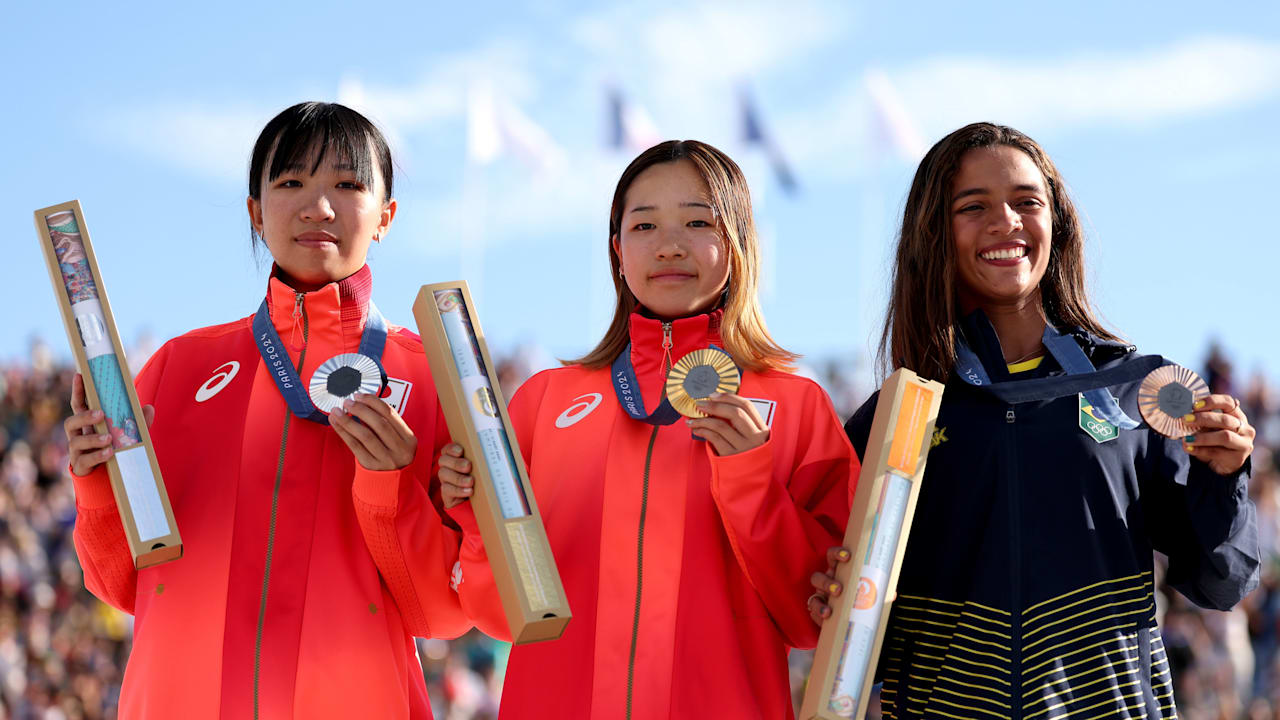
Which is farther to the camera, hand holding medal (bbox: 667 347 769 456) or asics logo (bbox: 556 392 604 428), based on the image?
asics logo (bbox: 556 392 604 428)

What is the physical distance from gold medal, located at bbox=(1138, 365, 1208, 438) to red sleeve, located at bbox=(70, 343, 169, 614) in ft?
8.05

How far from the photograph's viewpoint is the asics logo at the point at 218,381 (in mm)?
3416

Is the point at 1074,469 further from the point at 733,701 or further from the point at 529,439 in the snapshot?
the point at 529,439

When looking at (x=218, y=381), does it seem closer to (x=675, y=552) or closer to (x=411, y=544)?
(x=411, y=544)

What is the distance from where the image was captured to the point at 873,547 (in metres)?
2.79

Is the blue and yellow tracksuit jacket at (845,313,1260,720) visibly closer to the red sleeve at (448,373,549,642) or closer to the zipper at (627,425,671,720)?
the zipper at (627,425,671,720)

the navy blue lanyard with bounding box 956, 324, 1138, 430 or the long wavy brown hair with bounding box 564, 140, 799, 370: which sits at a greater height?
the long wavy brown hair with bounding box 564, 140, 799, 370

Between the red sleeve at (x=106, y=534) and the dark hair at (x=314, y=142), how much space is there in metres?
0.60

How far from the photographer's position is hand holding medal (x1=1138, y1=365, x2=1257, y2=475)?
2912 millimetres

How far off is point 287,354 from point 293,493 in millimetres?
368

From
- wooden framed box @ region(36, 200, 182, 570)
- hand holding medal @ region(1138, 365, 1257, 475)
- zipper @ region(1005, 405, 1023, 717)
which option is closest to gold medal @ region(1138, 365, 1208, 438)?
hand holding medal @ region(1138, 365, 1257, 475)

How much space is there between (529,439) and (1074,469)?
55.2 inches

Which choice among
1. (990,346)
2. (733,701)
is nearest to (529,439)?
(733,701)

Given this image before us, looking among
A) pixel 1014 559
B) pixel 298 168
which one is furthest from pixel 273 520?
pixel 1014 559
